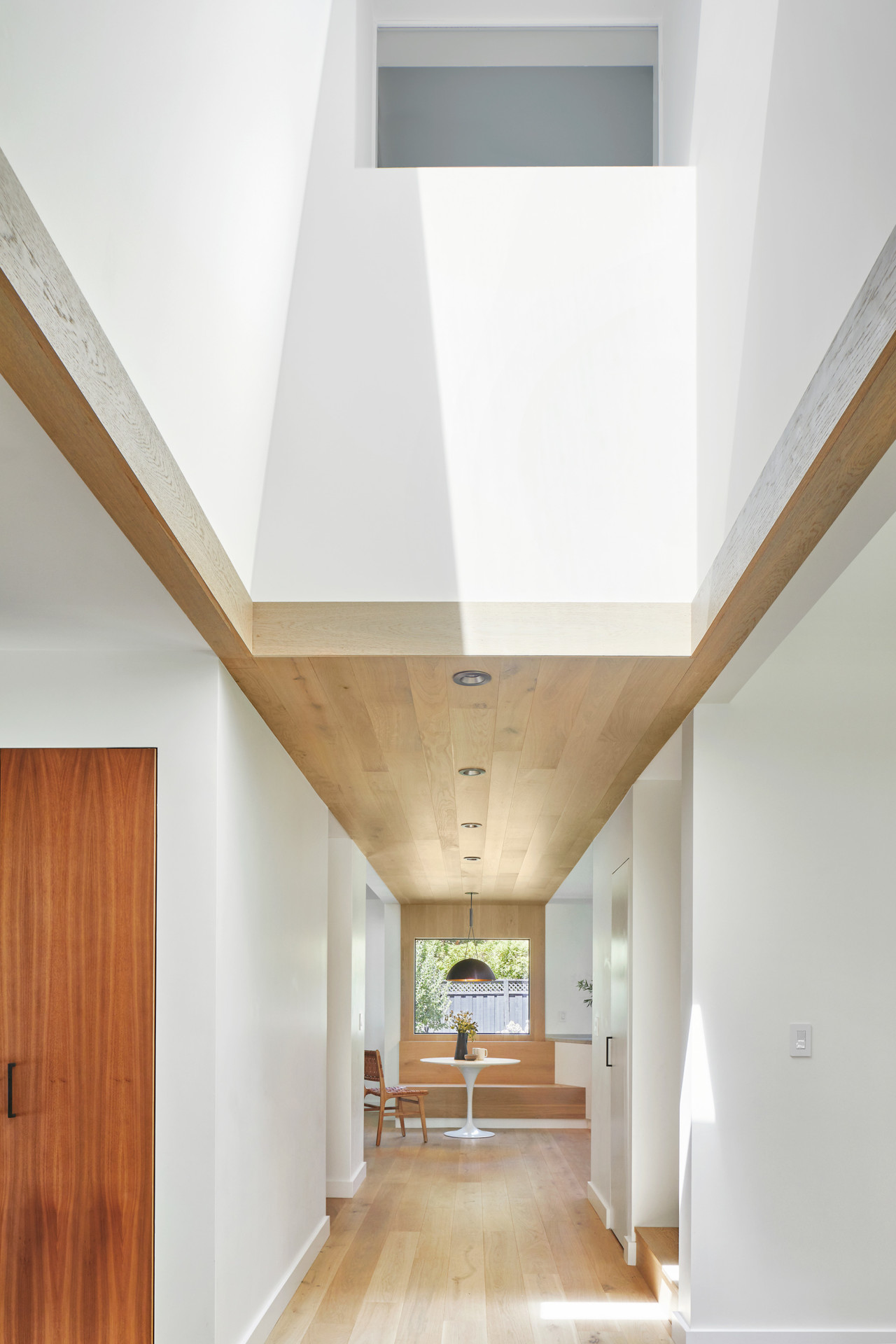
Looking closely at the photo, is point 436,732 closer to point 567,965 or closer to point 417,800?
point 417,800

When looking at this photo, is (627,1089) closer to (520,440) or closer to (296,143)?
(520,440)

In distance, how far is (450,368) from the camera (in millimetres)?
3365

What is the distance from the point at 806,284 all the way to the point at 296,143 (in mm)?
1842

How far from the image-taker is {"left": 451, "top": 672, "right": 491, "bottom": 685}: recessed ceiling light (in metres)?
3.44

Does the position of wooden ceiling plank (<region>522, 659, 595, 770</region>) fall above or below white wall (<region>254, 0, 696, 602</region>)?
below

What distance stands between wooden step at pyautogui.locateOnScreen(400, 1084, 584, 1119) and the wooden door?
7.76 m

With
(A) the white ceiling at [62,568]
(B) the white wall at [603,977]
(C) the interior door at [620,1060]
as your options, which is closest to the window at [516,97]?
(A) the white ceiling at [62,568]

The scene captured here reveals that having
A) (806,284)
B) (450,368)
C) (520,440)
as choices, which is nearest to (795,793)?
(520,440)

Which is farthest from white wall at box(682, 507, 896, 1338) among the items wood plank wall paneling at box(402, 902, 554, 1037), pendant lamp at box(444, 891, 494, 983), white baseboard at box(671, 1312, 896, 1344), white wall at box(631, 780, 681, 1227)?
wood plank wall paneling at box(402, 902, 554, 1037)

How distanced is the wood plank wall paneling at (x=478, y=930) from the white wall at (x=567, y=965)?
45cm

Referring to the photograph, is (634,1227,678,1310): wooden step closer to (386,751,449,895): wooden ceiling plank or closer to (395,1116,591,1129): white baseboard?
(386,751,449,895): wooden ceiling plank

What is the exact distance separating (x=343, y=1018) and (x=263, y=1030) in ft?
9.52

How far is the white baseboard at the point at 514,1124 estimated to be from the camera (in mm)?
10320

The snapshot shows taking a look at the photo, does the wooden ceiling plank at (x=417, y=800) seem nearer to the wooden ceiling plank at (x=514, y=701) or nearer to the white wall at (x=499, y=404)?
the wooden ceiling plank at (x=514, y=701)
